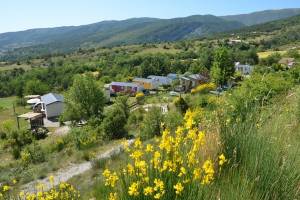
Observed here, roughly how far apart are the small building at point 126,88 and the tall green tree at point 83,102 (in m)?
23.7

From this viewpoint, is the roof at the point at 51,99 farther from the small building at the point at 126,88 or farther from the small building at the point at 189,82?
the small building at the point at 189,82

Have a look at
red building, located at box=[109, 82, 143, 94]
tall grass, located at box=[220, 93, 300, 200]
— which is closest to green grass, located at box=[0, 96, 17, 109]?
red building, located at box=[109, 82, 143, 94]

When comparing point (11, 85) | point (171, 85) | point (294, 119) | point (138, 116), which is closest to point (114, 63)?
point (11, 85)

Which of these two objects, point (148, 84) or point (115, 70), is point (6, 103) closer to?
point (115, 70)

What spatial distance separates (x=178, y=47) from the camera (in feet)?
457

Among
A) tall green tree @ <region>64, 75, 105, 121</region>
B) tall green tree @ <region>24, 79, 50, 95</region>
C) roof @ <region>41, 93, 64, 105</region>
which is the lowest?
tall green tree @ <region>24, 79, 50, 95</region>

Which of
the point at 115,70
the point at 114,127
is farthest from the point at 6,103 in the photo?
the point at 114,127

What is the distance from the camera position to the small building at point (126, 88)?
7450cm

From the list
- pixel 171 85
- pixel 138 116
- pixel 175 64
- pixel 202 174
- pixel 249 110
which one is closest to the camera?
pixel 202 174

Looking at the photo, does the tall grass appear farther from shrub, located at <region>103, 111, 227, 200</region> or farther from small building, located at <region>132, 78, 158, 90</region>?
small building, located at <region>132, 78, 158, 90</region>

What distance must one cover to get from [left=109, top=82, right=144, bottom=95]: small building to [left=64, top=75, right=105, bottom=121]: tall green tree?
77.6ft

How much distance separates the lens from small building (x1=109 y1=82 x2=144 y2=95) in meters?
74.5

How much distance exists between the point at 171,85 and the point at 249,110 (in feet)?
235

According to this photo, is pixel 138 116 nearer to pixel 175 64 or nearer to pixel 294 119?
pixel 294 119
